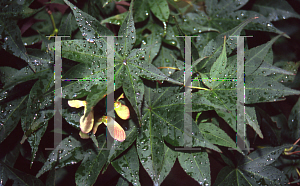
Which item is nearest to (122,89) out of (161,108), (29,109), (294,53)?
(161,108)

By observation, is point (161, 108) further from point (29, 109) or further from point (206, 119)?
point (29, 109)

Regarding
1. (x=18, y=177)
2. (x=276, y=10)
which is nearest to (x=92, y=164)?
(x=18, y=177)

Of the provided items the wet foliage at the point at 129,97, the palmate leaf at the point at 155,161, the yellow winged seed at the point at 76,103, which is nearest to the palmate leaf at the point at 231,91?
the wet foliage at the point at 129,97

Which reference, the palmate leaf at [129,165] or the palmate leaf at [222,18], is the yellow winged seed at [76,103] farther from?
the palmate leaf at [222,18]

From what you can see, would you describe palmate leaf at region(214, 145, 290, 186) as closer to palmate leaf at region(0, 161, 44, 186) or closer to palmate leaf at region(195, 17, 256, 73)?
palmate leaf at region(195, 17, 256, 73)

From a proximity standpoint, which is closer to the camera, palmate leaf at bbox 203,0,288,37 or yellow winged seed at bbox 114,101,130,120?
yellow winged seed at bbox 114,101,130,120

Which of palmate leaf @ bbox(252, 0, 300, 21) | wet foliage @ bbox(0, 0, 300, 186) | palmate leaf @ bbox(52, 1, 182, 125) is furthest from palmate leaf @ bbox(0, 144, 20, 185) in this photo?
palmate leaf @ bbox(252, 0, 300, 21)

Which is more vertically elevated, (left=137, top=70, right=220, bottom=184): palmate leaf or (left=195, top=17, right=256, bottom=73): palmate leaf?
(left=195, top=17, right=256, bottom=73): palmate leaf
